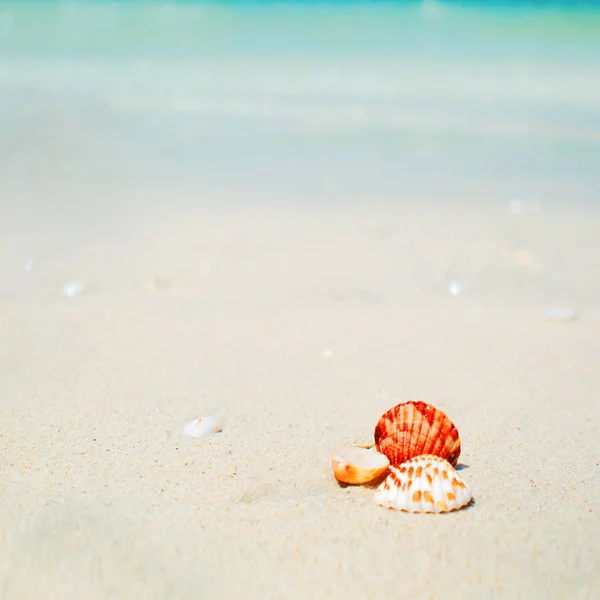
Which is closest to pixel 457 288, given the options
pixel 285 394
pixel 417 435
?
pixel 285 394

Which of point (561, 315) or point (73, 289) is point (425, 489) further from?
point (73, 289)

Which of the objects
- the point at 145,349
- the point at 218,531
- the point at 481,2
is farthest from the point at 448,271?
the point at 481,2

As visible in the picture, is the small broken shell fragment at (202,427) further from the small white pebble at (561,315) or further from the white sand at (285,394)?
the small white pebble at (561,315)

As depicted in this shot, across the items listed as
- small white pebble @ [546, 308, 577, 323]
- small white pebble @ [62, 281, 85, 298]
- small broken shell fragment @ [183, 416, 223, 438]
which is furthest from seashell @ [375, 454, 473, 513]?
small white pebble @ [62, 281, 85, 298]

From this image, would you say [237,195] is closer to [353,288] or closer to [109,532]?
[353,288]

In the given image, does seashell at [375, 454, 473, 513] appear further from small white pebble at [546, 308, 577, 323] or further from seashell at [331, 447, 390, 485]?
small white pebble at [546, 308, 577, 323]

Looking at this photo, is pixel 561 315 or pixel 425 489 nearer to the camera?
pixel 425 489
